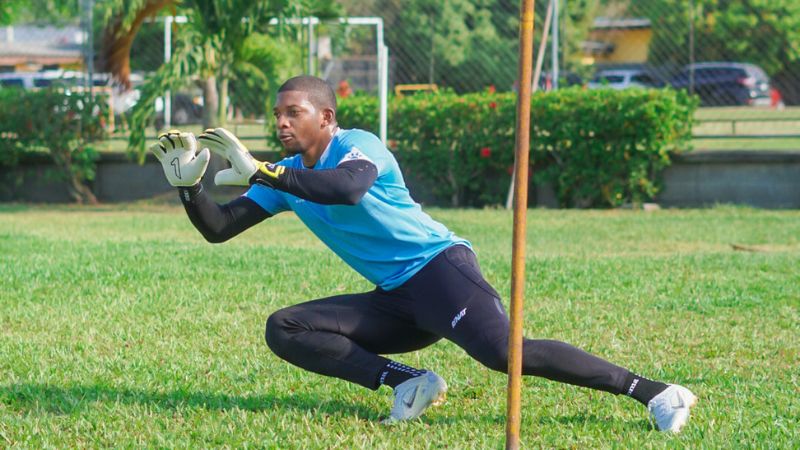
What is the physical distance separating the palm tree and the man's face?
10.6 meters

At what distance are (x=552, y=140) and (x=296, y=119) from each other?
10.7 metres

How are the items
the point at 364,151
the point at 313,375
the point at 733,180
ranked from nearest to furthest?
the point at 364,151
the point at 313,375
the point at 733,180

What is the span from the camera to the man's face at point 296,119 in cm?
472

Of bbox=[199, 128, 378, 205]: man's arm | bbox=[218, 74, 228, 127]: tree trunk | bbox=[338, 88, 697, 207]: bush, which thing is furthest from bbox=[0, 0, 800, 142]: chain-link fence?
bbox=[199, 128, 378, 205]: man's arm

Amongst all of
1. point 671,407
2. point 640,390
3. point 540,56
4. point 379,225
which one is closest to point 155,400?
point 379,225

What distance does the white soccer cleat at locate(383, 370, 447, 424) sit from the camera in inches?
189

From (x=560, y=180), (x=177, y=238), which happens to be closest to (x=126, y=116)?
(x=177, y=238)

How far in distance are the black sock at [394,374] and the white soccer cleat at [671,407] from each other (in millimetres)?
995

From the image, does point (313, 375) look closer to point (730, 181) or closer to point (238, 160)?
point (238, 160)

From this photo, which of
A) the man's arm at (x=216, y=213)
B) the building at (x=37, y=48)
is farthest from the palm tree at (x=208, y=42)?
the building at (x=37, y=48)

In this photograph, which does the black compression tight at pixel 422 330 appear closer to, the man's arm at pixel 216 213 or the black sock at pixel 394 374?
the black sock at pixel 394 374

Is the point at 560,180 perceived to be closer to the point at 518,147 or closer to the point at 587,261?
the point at 587,261

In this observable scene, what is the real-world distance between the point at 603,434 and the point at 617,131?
10646mm

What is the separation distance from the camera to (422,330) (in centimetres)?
502
